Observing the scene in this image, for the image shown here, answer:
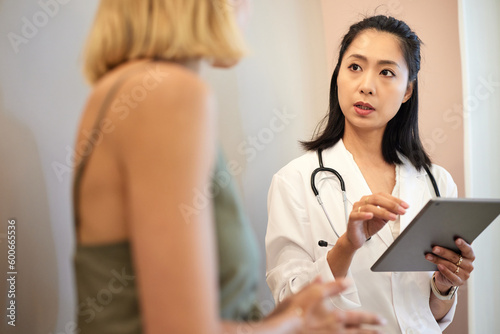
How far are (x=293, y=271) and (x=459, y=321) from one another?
0.95 meters

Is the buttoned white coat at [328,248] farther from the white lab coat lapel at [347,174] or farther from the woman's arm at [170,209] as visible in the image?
the woman's arm at [170,209]

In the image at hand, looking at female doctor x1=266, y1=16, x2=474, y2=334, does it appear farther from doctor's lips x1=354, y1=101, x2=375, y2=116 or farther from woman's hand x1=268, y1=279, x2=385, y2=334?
woman's hand x1=268, y1=279, x2=385, y2=334

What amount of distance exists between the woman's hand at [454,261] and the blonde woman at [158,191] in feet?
2.82

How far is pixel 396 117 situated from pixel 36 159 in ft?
3.93

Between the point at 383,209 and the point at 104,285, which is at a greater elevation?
the point at 104,285

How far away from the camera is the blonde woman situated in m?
0.62

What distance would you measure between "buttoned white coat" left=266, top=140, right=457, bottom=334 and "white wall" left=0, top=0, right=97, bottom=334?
61cm

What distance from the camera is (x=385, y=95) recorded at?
5.92ft

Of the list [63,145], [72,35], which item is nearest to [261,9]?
[72,35]

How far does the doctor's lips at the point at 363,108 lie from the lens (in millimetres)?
1804

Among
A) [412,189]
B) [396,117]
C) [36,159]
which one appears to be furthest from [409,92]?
[36,159]

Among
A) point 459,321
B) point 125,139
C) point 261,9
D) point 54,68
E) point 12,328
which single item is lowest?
point 459,321

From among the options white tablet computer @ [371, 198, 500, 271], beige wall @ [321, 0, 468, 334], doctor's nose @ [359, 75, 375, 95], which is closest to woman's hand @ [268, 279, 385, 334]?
white tablet computer @ [371, 198, 500, 271]

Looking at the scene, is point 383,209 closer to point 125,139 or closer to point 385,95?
point 385,95
